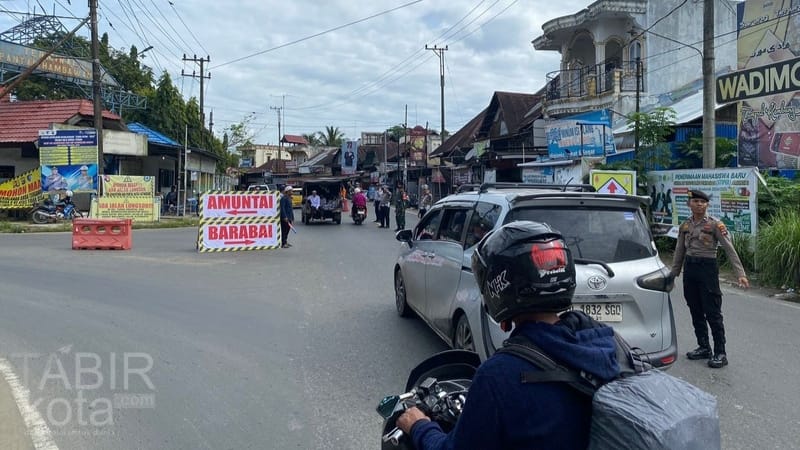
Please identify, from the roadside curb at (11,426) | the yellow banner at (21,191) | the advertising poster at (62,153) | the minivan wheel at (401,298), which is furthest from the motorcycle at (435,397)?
the yellow banner at (21,191)

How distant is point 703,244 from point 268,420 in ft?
15.2

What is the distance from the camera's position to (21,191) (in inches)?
1056

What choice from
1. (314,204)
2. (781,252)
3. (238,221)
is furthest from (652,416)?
(314,204)

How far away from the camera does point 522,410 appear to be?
164 centimetres

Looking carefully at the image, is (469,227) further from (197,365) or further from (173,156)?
(173,156)

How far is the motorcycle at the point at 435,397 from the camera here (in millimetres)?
2029

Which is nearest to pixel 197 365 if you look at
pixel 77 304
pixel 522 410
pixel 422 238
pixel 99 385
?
pixel 99 385

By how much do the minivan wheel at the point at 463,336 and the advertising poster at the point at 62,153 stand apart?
2517 cm

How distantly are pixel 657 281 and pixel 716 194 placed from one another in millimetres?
9887

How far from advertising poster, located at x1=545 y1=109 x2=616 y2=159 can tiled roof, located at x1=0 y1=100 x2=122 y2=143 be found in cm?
2325

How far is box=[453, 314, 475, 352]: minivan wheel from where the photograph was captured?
17.4ft

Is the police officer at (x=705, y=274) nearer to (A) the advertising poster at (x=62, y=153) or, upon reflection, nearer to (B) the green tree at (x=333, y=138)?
(A) the advertising poster at (x=62, y=153)

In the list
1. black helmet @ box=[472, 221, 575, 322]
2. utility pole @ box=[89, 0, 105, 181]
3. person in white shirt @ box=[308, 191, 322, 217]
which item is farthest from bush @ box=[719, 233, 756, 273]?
utility pole @ box=[89, 0, 105, 181]

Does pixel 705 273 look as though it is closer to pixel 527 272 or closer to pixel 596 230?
pixel 596 230
